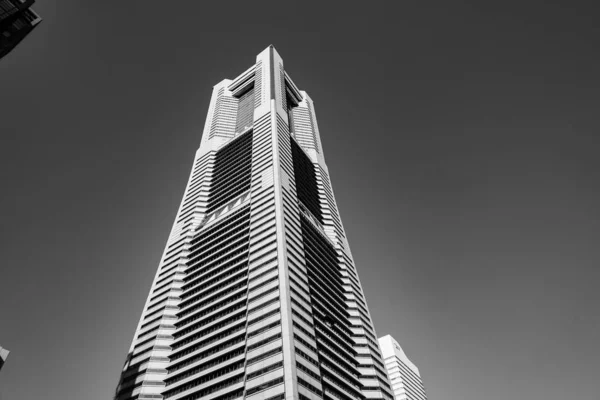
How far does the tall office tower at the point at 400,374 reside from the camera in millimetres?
154125

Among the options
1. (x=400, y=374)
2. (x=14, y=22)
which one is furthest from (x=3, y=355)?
(x=400, y=374)

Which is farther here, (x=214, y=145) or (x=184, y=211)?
(x=214, y=145)

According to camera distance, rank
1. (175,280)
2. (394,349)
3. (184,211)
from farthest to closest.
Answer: (394,349) < (184,211) < (175,280)

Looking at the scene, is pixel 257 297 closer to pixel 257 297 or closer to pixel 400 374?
pixel 257 297

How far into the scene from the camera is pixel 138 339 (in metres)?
93.7

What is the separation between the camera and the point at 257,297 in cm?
8038

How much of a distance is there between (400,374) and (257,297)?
105 m

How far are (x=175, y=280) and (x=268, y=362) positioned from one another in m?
44.2

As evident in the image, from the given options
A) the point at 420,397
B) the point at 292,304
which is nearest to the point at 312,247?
the point at 292,304

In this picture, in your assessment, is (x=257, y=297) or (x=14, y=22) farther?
(x=257, y=297)

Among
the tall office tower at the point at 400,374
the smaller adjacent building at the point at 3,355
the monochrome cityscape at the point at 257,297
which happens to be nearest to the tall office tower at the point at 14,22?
the smaller adjacent building at the point at 3,355

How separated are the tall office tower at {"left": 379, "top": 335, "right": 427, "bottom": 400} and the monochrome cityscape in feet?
201

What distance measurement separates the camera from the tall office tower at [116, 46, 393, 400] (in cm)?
7181

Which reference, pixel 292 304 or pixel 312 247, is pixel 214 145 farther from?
pixel 292 304
